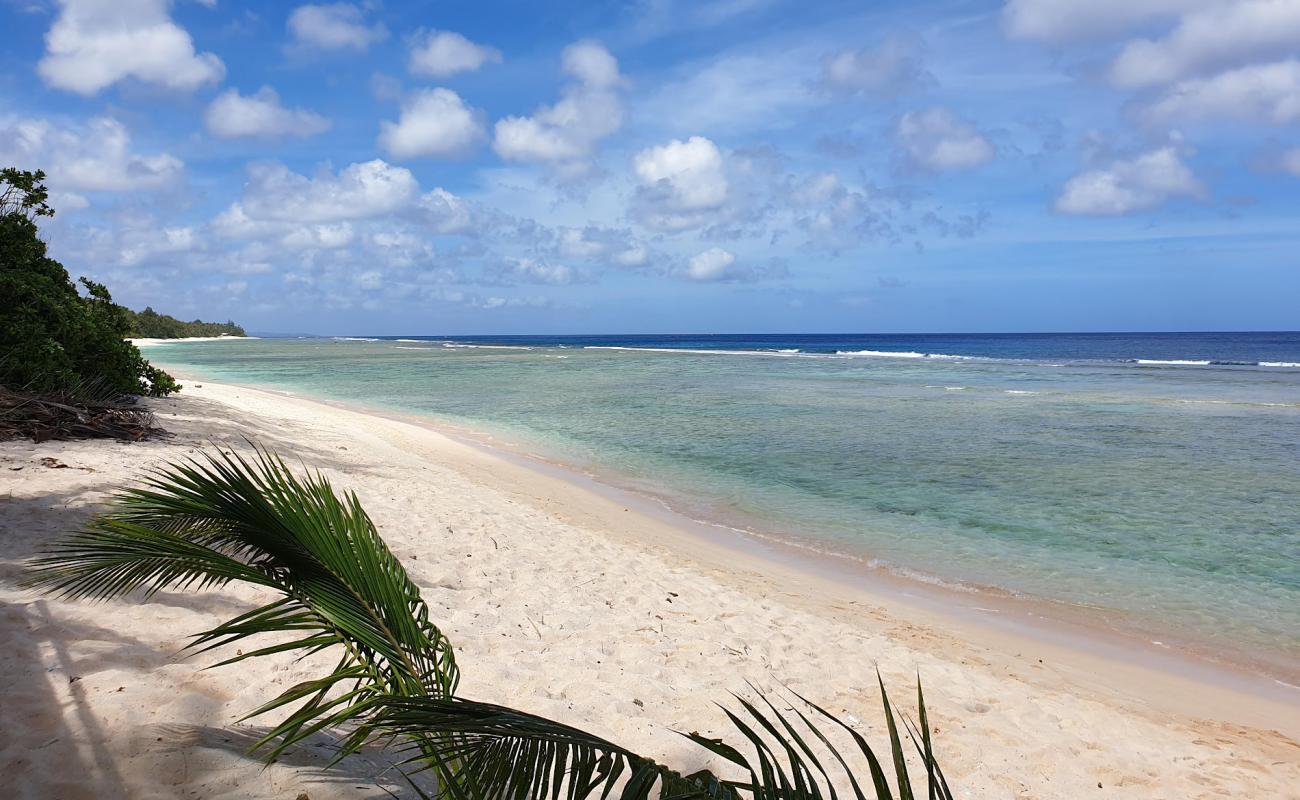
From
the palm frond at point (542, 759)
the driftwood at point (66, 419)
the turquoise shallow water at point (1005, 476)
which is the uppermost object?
the driftwood at point (66, 419)

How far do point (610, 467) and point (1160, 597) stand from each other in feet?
28.4

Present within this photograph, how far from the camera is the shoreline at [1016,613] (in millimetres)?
5891

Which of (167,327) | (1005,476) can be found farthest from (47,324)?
(167,327)

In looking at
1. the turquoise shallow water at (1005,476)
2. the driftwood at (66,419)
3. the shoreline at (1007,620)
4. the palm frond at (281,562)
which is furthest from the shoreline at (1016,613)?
the driftwood at (66,419)

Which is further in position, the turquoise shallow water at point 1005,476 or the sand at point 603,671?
the turquoise shallow water at point 1005,476

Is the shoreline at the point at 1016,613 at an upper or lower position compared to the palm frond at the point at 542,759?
lower

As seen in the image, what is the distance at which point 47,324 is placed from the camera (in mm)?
9305

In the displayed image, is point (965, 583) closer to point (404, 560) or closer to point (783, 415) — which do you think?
point (404, 560)

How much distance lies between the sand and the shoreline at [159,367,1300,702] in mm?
141

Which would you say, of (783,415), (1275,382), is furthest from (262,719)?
(1275,382)

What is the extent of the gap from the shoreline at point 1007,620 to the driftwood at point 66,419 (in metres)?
5.50

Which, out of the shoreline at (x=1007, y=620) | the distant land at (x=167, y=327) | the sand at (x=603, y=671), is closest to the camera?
the sand at (x=603, y=671)

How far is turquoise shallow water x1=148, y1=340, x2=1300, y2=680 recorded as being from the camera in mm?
7727

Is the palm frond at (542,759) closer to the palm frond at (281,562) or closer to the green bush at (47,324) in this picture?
the palm frond at (281,562)
